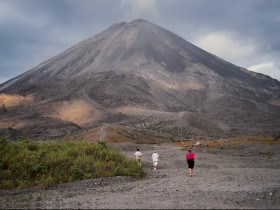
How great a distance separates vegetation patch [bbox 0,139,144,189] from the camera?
20.0 meters

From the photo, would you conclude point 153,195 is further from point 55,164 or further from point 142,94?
point 142,94

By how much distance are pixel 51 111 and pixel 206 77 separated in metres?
69.7

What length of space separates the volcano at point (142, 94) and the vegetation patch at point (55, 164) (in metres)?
42.4

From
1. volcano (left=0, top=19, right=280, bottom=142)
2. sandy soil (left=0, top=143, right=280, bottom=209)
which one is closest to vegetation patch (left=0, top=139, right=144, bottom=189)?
sandy soil (left=0, top=143, right=280, bottom=209)

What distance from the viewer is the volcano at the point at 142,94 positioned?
88438 millimetres

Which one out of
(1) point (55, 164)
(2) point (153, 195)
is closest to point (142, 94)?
(1) point (55, 164)

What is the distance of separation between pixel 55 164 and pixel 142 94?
101571mm

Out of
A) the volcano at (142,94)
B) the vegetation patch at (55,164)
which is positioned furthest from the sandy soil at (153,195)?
the volcano at (142,94)

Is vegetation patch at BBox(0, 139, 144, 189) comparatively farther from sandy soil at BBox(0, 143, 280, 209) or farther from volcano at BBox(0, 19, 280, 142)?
volcano at BBox(0, 19, 280, 142)

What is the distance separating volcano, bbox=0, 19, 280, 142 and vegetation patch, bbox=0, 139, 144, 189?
42.4 meters

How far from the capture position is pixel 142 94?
123 metres

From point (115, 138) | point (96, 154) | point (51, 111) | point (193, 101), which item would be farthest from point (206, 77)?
point (96, 154)

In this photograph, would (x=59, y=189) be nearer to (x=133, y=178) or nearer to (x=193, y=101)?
(x=133, y=178)

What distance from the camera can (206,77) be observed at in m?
152
